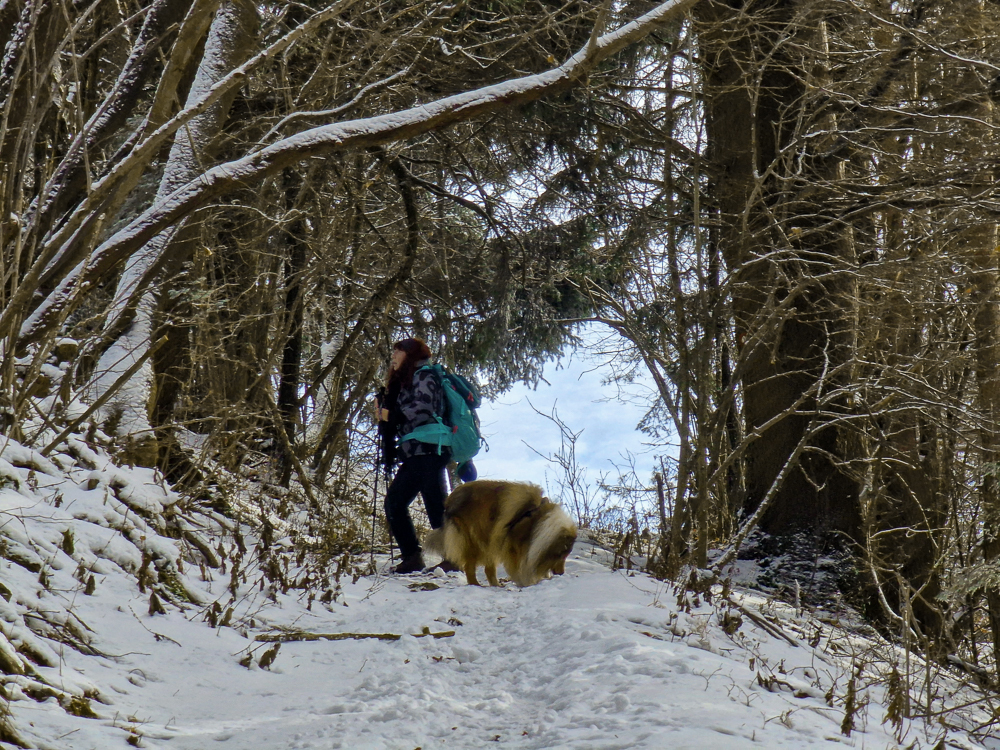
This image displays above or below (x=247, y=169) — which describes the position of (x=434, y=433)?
below

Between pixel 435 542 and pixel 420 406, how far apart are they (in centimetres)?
125

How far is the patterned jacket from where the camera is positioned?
25.3 feet

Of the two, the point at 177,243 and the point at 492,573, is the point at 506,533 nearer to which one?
the point at 492,573

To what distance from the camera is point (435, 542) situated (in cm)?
773

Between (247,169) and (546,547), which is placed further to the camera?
(546,547)

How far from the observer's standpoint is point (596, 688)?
3.97 m

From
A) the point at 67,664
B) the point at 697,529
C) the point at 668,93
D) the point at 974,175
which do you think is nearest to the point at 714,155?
the point at 668,93

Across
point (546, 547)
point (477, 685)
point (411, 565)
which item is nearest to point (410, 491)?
point (411, 565)

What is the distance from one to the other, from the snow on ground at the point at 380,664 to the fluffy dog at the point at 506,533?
3.11 ft

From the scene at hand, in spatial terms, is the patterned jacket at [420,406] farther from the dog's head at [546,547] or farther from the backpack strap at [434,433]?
the dog's head at [546,547]

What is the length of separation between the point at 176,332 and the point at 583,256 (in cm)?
531

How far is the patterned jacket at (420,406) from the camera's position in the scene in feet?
25.3

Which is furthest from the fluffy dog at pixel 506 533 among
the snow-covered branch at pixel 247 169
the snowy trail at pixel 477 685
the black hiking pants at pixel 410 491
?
the snow-covered branch at pixel 247 169

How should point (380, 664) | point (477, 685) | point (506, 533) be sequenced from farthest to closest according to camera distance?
point (506, 533)
point (380, 664)
point (477, 685)
